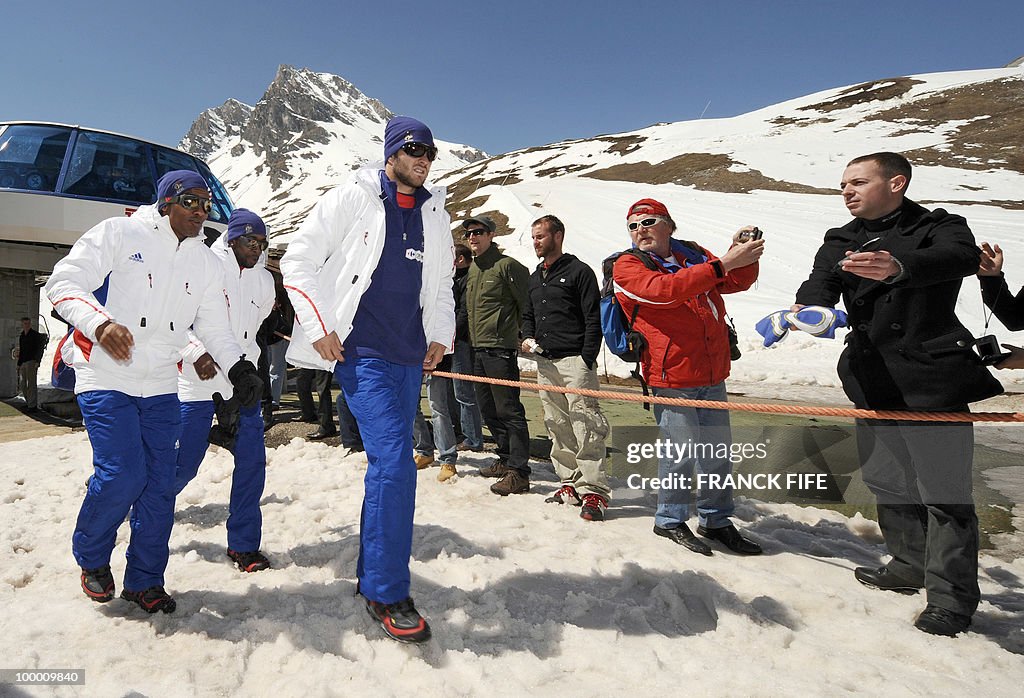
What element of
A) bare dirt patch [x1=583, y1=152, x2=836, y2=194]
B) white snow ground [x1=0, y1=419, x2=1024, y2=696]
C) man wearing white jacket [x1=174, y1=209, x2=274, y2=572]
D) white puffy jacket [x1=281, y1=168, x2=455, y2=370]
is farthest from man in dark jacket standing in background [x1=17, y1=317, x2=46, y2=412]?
bare dirt patch [x1=583, y1=152, x2=836, y2=194]

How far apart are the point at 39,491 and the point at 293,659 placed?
3.64 meters

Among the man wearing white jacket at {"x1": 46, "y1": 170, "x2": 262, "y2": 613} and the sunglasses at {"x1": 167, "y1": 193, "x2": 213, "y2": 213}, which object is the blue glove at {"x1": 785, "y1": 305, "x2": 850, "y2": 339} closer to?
the man wearing white jacket at {"x1": 46, "y1": 170, "x2": 262, "y2": 613}

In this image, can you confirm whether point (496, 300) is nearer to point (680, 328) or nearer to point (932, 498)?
point (680, 328)

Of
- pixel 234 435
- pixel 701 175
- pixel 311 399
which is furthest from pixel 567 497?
pixel 701 175

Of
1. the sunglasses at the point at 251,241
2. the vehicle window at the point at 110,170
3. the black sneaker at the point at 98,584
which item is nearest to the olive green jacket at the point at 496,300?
the sunglasses at the point at 251,241

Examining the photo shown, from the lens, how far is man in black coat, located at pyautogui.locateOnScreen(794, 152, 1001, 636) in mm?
2920

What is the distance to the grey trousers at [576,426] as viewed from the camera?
476 centimetres

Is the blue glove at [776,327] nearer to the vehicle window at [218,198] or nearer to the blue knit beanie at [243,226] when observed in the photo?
the blue knit beanie at [243,226]

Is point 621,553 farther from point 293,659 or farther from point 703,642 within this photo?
point 293,659

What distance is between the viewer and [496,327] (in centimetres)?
559

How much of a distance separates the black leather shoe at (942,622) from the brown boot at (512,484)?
116 inches

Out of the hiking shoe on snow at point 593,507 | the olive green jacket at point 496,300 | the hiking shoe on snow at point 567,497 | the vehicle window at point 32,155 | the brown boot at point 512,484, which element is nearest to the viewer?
the hiking shoe on snow at point 593,507

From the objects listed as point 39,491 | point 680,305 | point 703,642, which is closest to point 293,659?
point 703,642

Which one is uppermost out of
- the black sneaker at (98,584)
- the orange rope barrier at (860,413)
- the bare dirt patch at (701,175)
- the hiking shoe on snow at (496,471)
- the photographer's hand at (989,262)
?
the bare dirt patch at (701,175)
